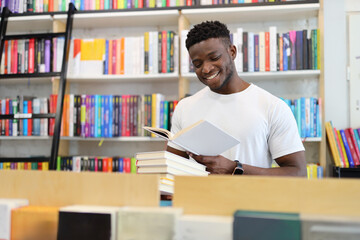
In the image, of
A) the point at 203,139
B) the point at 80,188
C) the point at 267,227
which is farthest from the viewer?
the point at 203,139

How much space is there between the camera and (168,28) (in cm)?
273

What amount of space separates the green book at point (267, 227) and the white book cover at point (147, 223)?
10 centimetres

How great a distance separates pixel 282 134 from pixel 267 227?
86cm

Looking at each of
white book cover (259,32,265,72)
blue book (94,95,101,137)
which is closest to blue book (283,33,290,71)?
white book cover (259,32,265,72)

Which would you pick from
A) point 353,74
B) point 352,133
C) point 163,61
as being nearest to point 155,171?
point 163,61

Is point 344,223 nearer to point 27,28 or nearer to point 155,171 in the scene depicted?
point 155,171

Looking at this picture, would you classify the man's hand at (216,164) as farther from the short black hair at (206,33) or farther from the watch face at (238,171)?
the short black hair at (206,33)

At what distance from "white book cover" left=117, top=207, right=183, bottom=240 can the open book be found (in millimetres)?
442

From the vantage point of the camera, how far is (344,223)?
1.76ft

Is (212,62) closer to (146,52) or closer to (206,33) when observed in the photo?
(206,33)

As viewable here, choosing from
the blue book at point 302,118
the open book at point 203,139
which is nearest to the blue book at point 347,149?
the blue book at point 302,118

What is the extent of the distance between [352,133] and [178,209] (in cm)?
197

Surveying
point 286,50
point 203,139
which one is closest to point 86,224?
point 203,139

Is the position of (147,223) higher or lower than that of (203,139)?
lower
